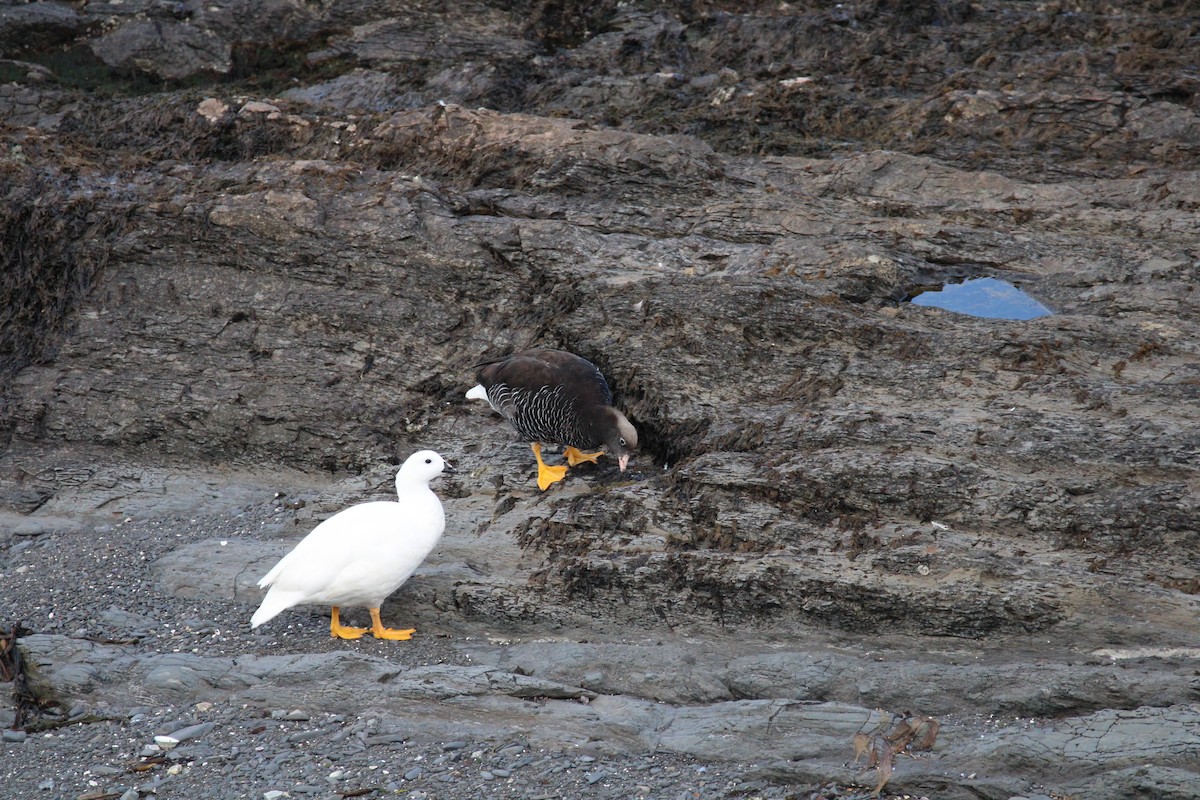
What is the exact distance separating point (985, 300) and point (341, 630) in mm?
6649

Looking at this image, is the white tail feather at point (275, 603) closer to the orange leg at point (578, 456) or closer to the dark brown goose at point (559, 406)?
the dark brown goose at point (559, 406)

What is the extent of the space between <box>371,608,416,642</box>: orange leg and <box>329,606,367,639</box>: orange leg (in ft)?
0.43

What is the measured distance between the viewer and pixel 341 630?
8672mm

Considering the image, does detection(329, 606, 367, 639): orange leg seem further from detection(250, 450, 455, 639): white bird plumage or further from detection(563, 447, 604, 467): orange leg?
detection(563, 447, 604, 467): orange leg

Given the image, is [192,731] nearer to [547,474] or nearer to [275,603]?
[275,603]

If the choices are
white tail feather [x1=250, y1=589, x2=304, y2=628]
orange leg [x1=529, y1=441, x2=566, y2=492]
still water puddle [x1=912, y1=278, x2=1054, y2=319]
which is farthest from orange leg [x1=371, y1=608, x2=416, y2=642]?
still water puddle [x1=912, y1=278, x2=1054, y2=319]

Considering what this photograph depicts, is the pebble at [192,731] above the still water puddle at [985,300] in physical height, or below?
below

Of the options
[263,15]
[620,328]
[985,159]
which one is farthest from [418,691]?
[263,15]

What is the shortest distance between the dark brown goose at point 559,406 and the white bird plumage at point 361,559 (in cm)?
148

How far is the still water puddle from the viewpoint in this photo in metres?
10.5

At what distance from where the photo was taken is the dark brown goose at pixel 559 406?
982cm

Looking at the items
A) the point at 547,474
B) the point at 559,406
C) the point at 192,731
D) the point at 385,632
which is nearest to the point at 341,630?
the point at 385,632

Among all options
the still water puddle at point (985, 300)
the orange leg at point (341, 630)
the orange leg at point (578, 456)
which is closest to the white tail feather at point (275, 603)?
the orange leg at point (341, 630)

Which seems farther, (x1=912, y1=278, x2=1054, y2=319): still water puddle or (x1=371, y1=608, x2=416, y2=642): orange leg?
(x1=912, y1=278, x2=1054, y2=319): still water puddle
